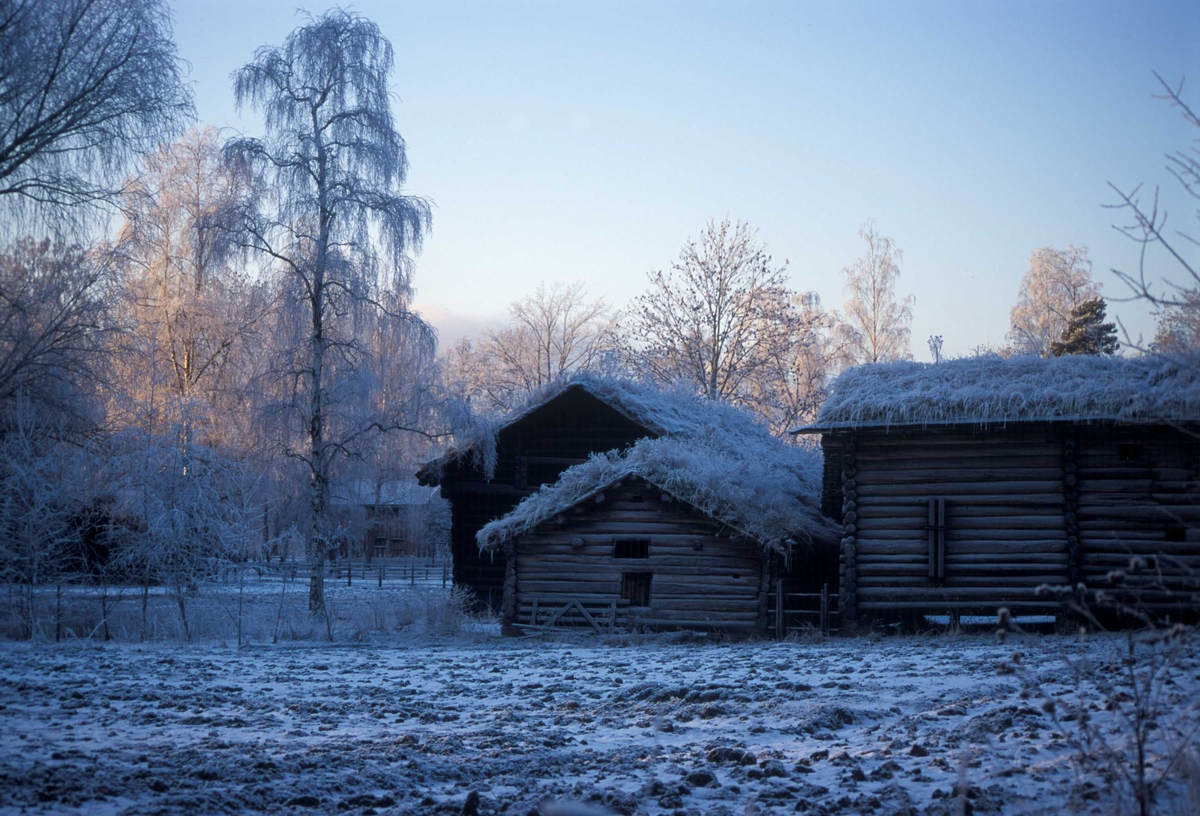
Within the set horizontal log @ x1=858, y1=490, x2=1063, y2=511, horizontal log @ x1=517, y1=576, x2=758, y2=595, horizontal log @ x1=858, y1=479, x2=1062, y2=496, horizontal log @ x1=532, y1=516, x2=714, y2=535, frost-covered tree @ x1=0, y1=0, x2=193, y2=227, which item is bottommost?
horizontal log @ x1=517, y1=576, x2=758, y2=595

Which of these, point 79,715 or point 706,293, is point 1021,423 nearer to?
point 79,715

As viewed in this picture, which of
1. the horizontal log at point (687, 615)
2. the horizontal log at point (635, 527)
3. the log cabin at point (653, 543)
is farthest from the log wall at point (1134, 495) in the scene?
the horizontal log at point (635, 527)

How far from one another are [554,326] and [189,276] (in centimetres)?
2209

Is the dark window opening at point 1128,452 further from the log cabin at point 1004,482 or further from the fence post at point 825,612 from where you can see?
the fence post at point 825,612

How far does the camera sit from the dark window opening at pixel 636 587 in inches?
788

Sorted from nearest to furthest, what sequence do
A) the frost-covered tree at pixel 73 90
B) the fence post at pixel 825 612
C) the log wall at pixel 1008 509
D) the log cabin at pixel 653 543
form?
the frost-covered tree at pixel 73 90
the log wall at pixel 1008 509
the fence post at pixel 825 612
the log cabin at pixel 653 543

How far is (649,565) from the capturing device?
19.8m

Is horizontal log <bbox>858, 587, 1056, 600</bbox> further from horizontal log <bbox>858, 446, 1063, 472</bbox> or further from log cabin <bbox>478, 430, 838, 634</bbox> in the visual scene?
horizontal log <bbox>858, 446, 1063, 472</bbox>

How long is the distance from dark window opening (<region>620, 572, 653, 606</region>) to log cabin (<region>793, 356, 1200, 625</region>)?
163 inches

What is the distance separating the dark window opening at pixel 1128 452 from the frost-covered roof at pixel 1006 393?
1.05 m

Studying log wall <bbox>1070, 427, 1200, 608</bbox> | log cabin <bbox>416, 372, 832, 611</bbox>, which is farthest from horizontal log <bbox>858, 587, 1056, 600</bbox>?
log cabin <bbox>416, 372, 832, 611</bbox>

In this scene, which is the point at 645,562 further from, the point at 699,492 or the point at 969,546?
the point at 969,546

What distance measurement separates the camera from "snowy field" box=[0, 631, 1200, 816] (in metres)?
6.29

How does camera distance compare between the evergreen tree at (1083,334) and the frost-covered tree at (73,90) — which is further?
the evergreen tree at (1083,334)
